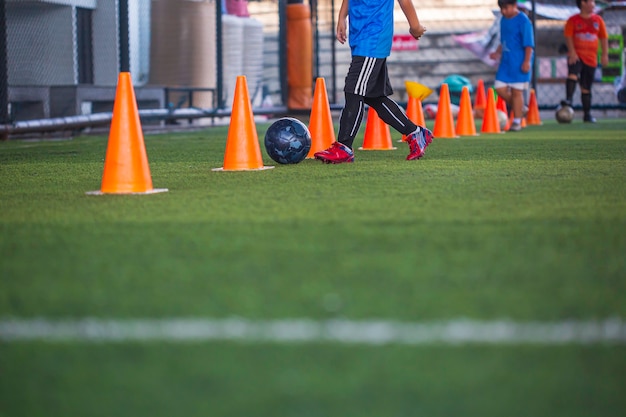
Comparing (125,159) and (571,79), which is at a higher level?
(571,79)

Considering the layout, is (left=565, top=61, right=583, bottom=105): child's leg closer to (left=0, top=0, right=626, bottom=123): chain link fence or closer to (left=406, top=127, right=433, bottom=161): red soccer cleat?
(left=0, top=0, right=626, bottom=123): chain link fence

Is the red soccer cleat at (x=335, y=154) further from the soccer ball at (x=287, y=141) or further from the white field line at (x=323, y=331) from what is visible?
the white field line at (x=323, y=331)

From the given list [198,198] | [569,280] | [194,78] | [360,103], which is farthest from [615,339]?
[194,78]

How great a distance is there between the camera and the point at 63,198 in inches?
199

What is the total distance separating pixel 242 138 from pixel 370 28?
1476 mm

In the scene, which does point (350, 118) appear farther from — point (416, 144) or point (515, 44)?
point (515, 44)

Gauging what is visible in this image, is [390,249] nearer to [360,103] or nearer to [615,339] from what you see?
[615,339]

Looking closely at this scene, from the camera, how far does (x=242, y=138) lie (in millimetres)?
6738

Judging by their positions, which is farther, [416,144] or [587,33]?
[587,33]

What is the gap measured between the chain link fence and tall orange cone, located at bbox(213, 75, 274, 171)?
4.82m

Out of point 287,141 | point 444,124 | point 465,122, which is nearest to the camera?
point 287,141

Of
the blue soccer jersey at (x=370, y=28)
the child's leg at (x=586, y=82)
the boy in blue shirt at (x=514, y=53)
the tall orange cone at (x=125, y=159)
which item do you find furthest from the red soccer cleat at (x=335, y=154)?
the child's leg at (x=586, y=82)

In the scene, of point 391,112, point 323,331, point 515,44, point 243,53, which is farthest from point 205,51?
point 323,331

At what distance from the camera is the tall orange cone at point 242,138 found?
6582 millimetres
